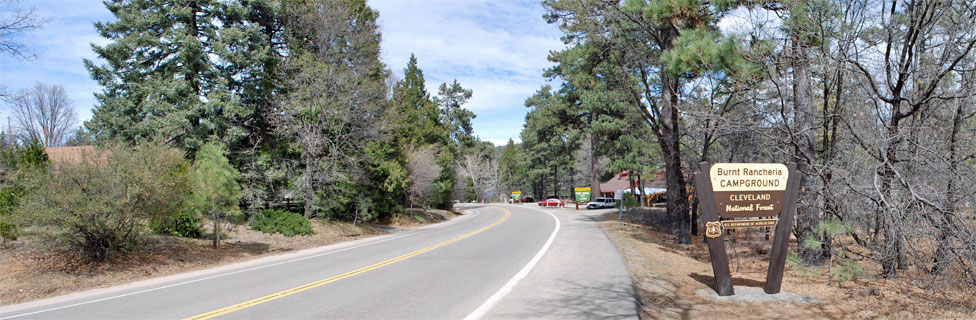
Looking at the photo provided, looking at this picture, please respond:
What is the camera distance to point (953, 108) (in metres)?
8.62

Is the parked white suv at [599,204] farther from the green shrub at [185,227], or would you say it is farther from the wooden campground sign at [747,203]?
the wooden campground sign at [747,203]

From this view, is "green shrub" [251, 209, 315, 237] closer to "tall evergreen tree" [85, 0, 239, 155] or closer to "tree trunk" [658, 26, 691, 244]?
"tall evergreen tree" [85, 0, 239, 155]

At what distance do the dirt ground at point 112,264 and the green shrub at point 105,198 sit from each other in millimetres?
531

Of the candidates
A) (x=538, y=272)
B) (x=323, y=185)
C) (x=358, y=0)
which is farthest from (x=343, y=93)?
(x=538, y=272)

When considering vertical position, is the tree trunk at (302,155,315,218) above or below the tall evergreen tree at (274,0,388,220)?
below

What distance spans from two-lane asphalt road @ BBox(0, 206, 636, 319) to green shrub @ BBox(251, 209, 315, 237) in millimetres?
7590

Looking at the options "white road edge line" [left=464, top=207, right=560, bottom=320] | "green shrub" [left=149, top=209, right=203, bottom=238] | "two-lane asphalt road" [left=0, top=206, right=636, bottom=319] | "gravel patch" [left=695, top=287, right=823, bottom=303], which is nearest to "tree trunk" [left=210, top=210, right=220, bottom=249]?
"green shrub" [left=149, top=209, right=203, bottom=238]

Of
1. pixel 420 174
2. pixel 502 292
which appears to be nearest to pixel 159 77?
pixel 420 174

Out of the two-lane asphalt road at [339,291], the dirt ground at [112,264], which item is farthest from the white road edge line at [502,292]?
the dirt ground at [112,264]

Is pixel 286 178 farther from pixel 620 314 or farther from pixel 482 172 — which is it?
pixel 482 172

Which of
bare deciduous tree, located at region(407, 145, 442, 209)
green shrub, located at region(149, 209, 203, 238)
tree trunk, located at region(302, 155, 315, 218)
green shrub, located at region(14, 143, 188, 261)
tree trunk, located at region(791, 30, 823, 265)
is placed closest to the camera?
tree trunk, located at region(791, 30, 823, 265)

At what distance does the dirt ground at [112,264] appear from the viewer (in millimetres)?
9383

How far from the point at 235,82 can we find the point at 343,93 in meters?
4.59

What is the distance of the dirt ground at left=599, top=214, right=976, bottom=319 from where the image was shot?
6855mm
